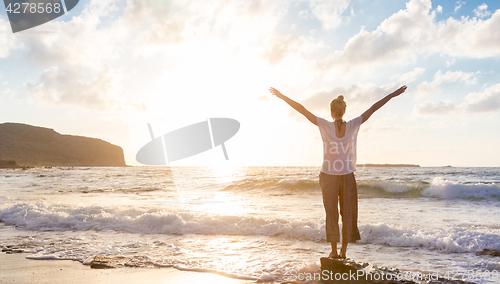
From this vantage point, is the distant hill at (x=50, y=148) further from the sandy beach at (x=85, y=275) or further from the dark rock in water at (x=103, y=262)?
the dark rock in water at (x=103, y=262)

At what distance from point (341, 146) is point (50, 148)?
489ft

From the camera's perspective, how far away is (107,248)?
5.52 metres

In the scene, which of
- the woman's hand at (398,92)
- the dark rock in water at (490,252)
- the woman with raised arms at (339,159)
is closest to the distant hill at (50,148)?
the woman with raised arms at (339,159)

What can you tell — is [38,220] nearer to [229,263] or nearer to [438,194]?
[229,263]

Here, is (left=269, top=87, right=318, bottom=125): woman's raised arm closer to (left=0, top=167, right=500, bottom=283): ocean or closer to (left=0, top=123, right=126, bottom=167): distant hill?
(left=0, top=167, right=500, bottom=283): ocean

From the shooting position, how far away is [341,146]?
10.7 ft

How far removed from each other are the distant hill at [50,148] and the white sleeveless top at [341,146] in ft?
422

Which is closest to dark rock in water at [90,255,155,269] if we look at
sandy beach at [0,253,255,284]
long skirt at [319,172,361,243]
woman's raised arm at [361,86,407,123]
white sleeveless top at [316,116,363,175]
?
sandy beach at [0,253,255,284]

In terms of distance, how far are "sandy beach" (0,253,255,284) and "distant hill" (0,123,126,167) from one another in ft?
410

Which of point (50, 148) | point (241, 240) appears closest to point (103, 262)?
point (241, 240)

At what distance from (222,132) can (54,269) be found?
312 inches

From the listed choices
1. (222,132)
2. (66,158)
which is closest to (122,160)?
(66,158)

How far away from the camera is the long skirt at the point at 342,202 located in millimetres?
3342

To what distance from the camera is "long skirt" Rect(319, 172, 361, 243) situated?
3342 millimetres
